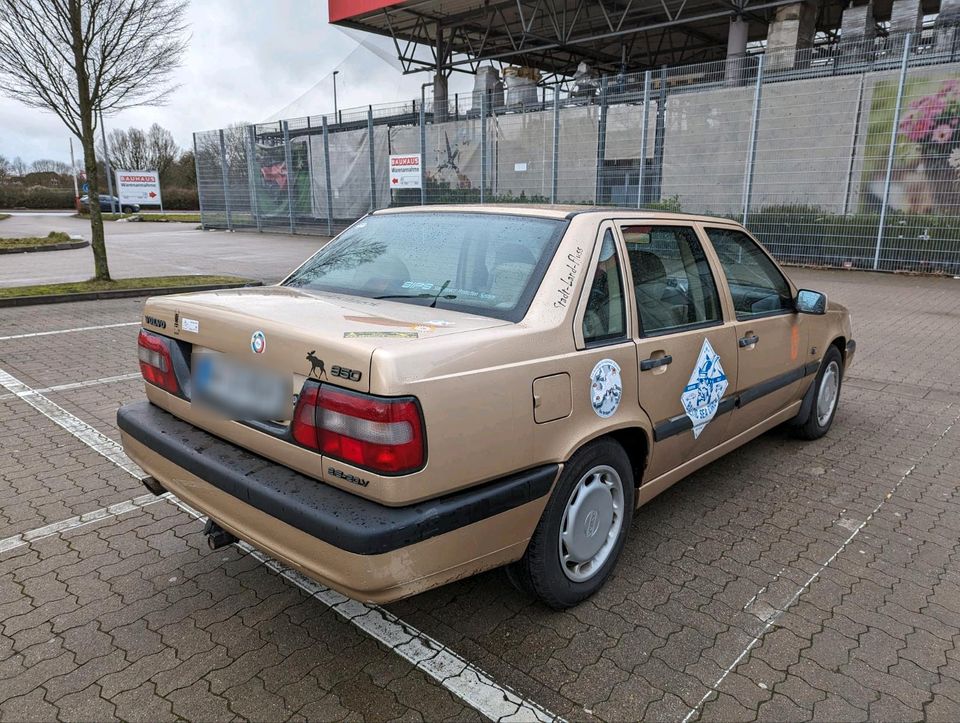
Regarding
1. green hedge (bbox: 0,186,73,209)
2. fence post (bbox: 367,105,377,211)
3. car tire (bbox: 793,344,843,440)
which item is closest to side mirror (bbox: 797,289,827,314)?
car tire (bbox: 793,344,843,440)

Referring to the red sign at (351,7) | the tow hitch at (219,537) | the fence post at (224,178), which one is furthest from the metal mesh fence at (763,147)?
the tow hitch at (219,537)

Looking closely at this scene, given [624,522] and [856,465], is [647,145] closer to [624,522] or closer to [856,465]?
[856,465]

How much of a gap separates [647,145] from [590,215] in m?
13.9

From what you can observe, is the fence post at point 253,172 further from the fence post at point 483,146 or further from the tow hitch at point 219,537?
the tow hitch at point 219,537

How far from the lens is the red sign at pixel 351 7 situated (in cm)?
2034

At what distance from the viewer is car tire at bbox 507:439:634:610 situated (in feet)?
8.32

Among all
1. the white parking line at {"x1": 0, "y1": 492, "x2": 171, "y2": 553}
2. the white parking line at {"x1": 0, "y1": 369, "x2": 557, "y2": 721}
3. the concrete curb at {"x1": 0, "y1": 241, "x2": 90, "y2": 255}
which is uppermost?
the concrete curb at {"x1": 0, "y1": 241, "x2": 90, "y2": 255}

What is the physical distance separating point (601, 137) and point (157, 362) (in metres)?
15.2

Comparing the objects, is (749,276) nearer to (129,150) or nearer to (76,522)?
(76,522)

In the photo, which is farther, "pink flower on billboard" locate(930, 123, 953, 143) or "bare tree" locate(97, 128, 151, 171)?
"bare tree" locate(97, 128, 151, 171)

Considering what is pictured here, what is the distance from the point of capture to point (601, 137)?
1639 centimetres

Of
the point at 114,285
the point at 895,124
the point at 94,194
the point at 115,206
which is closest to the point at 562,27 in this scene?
the point at 895,124

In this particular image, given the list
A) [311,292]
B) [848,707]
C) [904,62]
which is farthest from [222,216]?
[848,707]

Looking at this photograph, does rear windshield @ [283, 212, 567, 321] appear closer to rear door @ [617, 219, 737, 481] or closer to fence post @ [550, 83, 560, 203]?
rear door @ [617, 219, 737, 481]
